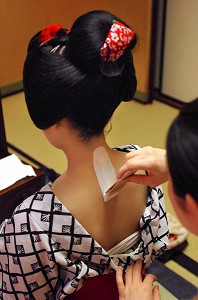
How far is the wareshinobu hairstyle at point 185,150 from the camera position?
0.74 m

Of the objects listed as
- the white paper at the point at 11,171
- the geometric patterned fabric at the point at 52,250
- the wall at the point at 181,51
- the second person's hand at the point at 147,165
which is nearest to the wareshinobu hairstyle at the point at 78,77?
the second person's hand at the point at 147,165

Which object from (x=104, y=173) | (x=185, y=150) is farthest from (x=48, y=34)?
(x=185, y=150)

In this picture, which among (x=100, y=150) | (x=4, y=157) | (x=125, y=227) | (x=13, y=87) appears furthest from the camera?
(x=13, y=87)

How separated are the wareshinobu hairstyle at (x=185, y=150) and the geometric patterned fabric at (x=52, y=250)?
453 mm

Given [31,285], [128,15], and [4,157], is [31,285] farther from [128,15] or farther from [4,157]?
[128,15]

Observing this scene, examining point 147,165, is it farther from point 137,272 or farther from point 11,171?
point 11,171

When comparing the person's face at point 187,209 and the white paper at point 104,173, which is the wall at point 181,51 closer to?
the white paper at point 104,173

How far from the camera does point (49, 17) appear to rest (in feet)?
12.3

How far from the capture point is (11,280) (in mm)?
1292

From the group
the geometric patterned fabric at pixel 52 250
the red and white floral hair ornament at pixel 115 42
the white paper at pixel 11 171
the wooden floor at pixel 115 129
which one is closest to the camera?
the red and white floral hair ornament at pixel 115 42

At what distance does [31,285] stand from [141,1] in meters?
3.02

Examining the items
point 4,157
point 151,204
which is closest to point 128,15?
point 4,157

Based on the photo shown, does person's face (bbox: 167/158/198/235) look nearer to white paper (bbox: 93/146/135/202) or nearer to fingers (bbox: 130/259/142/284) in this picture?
white paper (bbox: 93/146/135/202)

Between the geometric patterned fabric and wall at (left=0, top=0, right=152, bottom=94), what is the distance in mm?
2744
